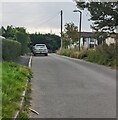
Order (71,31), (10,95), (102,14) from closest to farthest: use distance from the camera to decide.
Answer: (10,95)
(102,14)
(71,31)

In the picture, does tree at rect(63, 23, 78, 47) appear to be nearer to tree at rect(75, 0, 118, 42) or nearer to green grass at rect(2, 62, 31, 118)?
tree at rect(75, 0, 118, 42)

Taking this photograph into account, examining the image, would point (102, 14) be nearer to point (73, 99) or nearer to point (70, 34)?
point (73, 99)

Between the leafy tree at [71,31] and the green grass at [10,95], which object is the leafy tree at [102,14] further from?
the leafy tree at [71,31]

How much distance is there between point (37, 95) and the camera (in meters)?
12.0

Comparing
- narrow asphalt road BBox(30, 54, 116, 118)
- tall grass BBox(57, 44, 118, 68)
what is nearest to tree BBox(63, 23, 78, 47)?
tall grass BBox(57, 44, 118, 68)

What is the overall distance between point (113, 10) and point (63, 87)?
1611cm

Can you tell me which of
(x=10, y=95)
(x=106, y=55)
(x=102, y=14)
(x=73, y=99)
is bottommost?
(x=73, y=99)

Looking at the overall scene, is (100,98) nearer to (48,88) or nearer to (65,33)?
(48,88)

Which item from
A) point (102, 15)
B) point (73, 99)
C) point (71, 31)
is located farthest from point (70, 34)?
point (73, 99)

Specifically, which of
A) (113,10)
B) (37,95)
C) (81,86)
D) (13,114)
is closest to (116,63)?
(113,10)

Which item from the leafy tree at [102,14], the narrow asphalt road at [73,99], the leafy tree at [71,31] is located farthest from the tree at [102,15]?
the leafy tree at [71,31]

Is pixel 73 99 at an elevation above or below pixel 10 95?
below

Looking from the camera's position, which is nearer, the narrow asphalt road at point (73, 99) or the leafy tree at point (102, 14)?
the narrow asphalt road at point (73, 99)

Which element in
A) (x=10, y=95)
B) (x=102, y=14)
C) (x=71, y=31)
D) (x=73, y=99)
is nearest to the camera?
(x=10, y=95)
